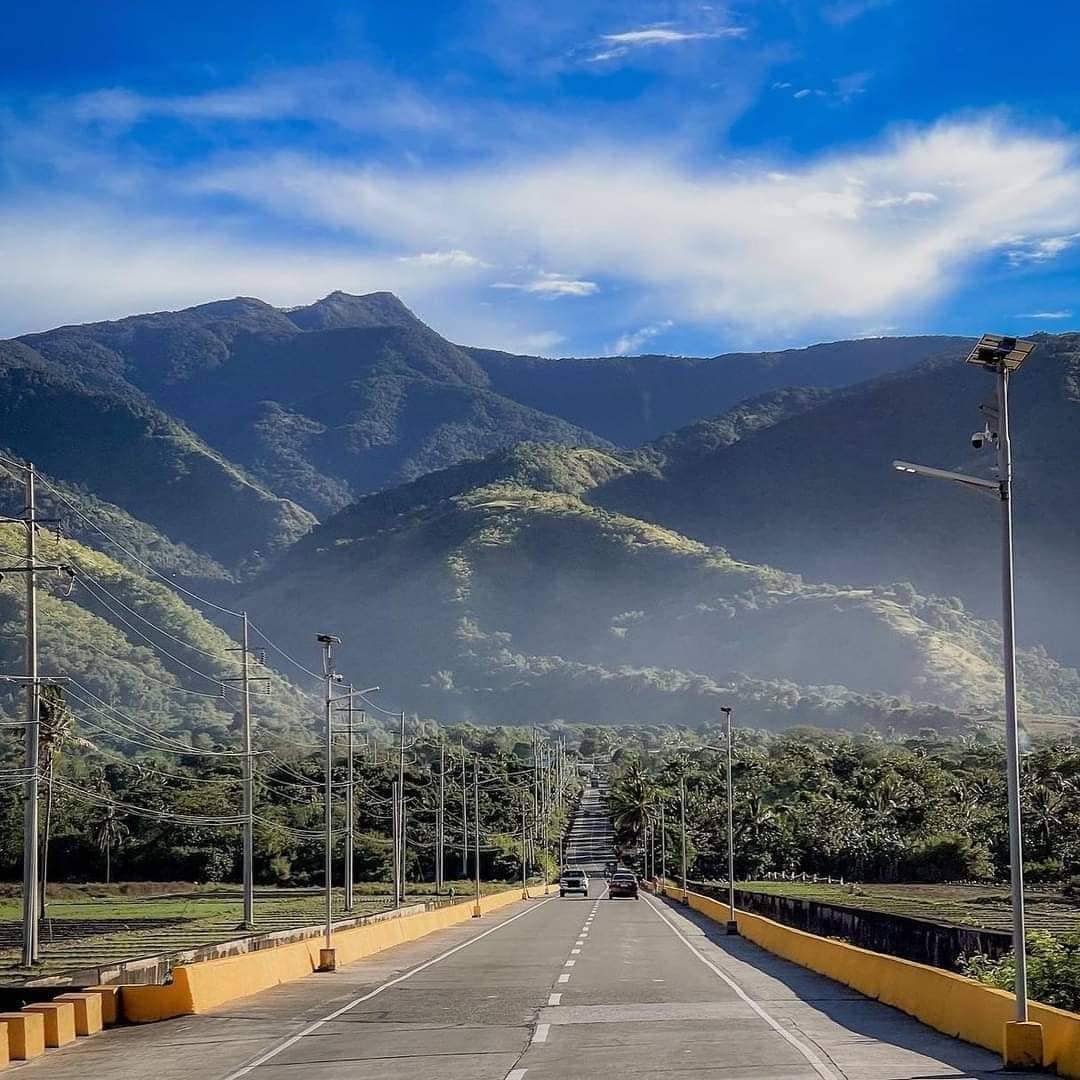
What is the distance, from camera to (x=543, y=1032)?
903 inches

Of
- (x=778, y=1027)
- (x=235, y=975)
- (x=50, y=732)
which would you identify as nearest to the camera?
Result: (x=778, y=1027)

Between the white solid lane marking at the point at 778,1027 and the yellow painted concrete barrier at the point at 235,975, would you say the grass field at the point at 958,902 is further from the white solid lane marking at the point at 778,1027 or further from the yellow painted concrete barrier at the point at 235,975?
the white solid lane marking at the point at 778,1027

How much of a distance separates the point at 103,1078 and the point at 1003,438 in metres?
12.8

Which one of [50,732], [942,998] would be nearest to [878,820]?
[50,732]

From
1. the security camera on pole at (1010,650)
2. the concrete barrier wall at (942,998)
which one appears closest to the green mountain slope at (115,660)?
the concrete barrier wall at (942,998)

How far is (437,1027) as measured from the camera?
2414 centimetres

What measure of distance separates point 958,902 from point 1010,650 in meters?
80.9

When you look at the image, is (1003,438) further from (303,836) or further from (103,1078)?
(303,836)

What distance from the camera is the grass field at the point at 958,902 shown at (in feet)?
239

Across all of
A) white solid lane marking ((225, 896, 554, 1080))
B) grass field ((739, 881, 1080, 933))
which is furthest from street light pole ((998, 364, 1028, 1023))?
grass field ((739, 881, 1080, 933))

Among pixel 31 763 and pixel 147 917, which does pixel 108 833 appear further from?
pixel 31 763

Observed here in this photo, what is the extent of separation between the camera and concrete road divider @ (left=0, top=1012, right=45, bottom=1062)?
21156 mm

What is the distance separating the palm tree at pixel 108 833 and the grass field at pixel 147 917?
3519 millimetres

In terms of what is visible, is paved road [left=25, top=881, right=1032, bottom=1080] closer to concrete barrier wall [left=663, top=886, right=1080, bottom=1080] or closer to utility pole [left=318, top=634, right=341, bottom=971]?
concrete barrier wall [left=663, top=886, right=1080, bottom=1080]
